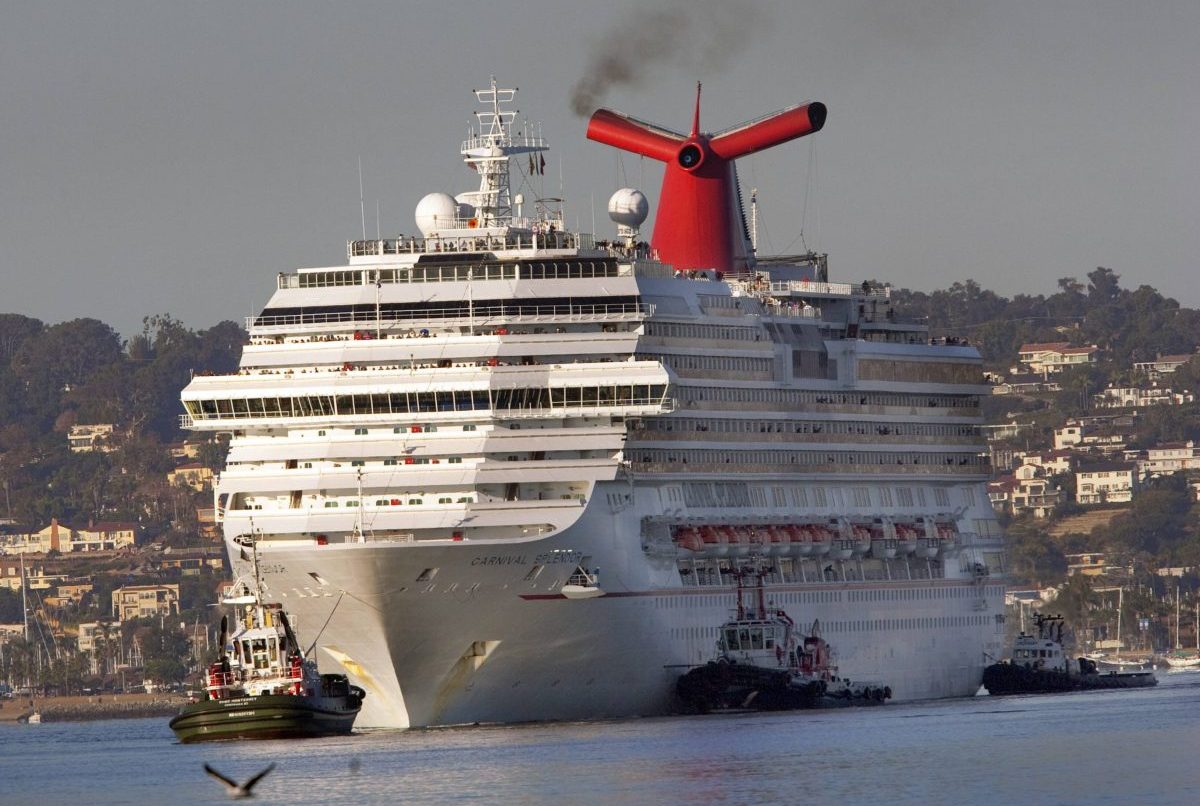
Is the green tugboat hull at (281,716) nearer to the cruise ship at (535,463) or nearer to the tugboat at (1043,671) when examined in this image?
the cruise ship at (535,463)

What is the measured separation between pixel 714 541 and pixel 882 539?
10415 millimetres

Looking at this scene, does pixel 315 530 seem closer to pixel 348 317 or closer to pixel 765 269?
pixel 348 317

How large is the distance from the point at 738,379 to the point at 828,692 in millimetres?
9948

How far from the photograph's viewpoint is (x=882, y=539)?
106 meters

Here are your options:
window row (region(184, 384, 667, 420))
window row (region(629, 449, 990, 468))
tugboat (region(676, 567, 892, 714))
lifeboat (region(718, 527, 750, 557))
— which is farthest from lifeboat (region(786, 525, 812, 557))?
window row (region(184, 384, 667, 420))

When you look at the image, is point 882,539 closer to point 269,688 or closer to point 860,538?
point 860,538

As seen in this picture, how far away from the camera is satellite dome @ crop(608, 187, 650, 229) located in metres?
103

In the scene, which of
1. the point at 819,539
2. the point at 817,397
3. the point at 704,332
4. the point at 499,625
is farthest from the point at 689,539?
the point at 817,397

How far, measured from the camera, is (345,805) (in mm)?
73312

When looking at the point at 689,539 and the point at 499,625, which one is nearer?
the point at 499,625

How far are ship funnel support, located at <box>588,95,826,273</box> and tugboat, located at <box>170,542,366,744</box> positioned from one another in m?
26.4

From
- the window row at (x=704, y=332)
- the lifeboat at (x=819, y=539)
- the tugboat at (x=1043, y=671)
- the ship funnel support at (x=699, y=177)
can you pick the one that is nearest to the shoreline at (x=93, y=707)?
the tugboat at (x=1043, y=671)

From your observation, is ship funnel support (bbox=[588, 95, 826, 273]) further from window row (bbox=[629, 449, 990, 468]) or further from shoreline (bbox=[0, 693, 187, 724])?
shoreline (bbox=[0, 693, 187, 724])

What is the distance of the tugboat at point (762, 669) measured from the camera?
96.0 meters
